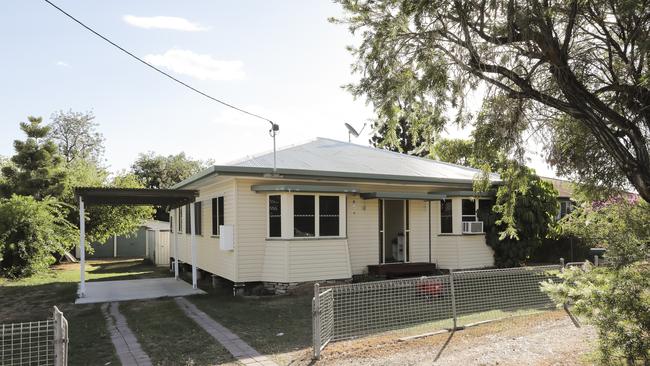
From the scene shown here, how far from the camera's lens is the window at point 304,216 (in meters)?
12.2

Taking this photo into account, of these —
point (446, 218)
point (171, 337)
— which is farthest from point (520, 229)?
point (171, 337)

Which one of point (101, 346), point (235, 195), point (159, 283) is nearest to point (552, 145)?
point (235, 195)

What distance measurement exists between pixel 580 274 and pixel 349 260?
7370 mm

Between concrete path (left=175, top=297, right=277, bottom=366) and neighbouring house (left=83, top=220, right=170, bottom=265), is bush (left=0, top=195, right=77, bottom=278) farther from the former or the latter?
concrete path (left=175, top=297, right=277, bottom=366)

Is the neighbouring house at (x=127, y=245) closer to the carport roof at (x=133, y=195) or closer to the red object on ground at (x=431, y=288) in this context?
the carport roof at (x=133, y=195)

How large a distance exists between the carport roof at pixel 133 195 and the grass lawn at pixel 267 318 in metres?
3.00

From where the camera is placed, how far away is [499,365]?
5.92 metres

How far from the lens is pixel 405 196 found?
532 inches

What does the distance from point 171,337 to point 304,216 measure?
5047 mm

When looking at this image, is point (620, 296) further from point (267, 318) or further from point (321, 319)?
point (267, 318)

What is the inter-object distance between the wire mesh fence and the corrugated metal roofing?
159 inches

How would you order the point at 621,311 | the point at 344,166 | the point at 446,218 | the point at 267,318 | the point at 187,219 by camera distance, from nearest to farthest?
1. the point at 621,311
2. the point at 267,318
3. the point at 344,166
4. the point at 446,218
5. the point at 187,219

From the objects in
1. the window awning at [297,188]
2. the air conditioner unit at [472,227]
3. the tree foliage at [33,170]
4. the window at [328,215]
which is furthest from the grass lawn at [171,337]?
the tree foliage at [33,170]

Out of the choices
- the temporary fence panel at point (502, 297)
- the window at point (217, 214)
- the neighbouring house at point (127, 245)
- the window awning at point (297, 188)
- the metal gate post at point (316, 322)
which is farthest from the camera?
the neighbouring house at point (127, 245)
